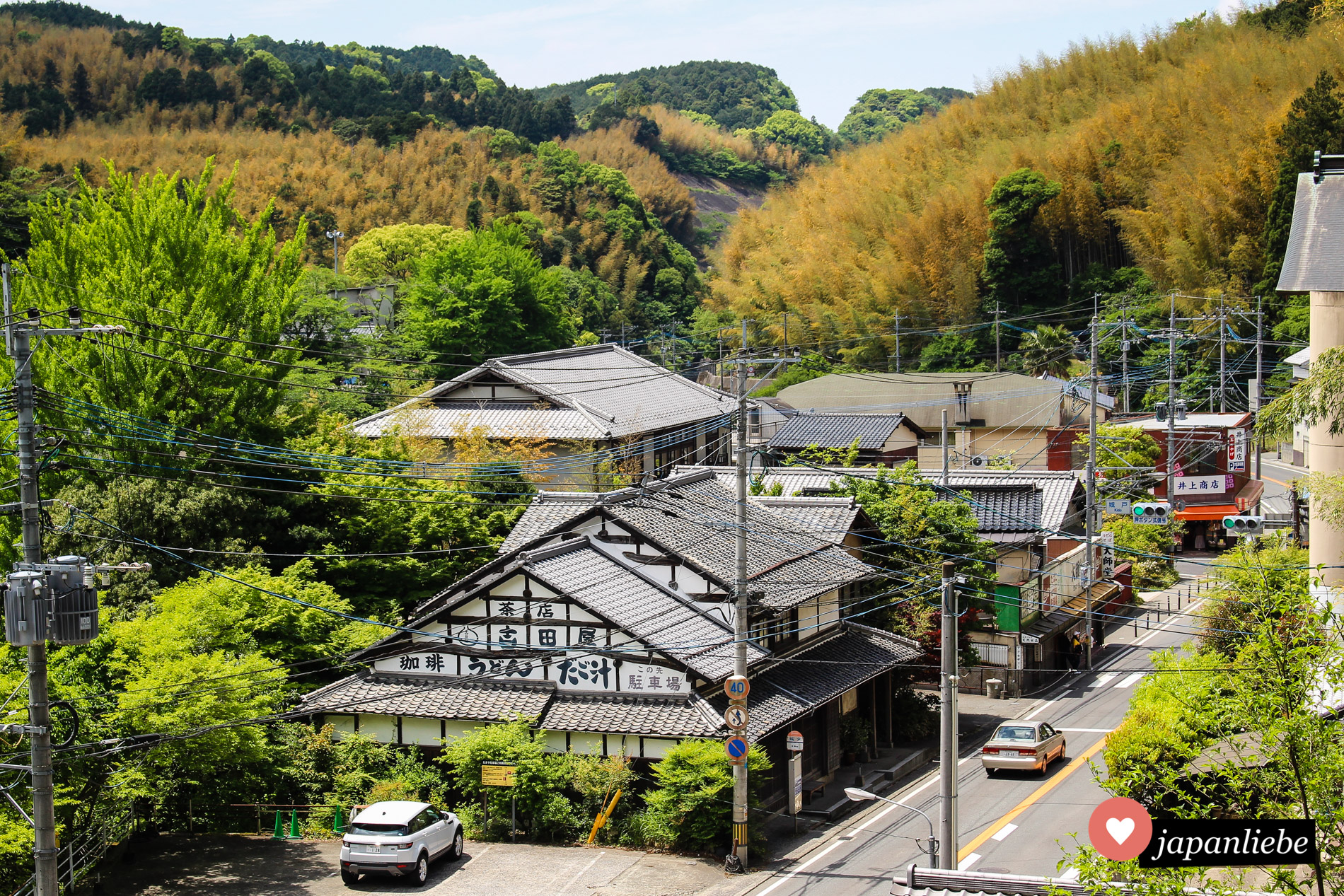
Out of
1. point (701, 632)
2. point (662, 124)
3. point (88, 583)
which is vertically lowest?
point (701, 632)

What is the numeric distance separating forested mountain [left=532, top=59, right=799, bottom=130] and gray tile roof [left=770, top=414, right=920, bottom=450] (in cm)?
13180

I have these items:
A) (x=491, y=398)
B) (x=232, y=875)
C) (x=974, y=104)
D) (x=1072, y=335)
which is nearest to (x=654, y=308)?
(x=974, y=104)

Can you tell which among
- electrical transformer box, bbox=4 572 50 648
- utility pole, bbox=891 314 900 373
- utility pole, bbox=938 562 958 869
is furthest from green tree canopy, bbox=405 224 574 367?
electrical transformer box, bbox=4 572 50 648

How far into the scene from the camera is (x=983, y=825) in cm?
2003

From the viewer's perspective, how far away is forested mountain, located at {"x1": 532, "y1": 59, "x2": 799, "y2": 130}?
17250 cm

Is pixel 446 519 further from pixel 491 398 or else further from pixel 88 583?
pixel 88 583

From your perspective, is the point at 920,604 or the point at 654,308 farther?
the point at 654,308

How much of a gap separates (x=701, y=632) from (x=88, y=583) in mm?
10467

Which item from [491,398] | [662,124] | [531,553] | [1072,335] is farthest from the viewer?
[662,124]

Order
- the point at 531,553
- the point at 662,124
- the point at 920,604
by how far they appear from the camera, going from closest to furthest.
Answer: the point at 531,553, the point at 920,604, the point at 662,124

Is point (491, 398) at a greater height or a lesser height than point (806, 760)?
greater

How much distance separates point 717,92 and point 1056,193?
127m

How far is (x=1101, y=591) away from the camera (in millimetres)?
35281

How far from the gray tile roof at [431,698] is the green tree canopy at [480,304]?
28047 mm
